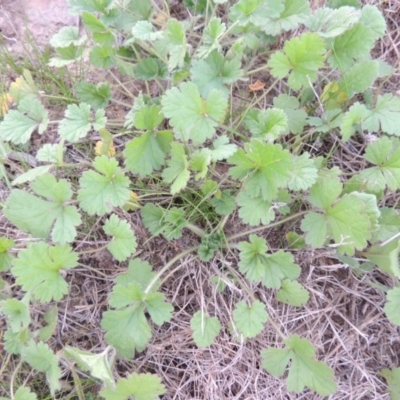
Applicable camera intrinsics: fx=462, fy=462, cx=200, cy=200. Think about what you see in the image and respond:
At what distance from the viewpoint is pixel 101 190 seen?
152cm

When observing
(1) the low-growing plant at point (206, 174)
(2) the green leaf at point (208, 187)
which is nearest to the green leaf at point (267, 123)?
(1) the low-growing plant at point (206, 174)

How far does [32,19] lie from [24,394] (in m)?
1.56

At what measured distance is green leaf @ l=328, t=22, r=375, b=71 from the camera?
1.64m

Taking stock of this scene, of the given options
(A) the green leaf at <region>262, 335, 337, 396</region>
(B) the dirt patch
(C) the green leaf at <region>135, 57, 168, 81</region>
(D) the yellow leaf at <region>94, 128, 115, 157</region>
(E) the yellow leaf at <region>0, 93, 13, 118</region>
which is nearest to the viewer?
(A) the green leaf at <region>262, 335, 337, 396</region>

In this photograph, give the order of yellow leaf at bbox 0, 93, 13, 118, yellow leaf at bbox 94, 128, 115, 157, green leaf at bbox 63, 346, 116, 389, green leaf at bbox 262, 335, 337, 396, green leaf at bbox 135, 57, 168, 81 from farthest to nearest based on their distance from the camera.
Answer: yellow leaf at bbox 0, 93, 13, 118 → green leaf at bbox 135, 57, 168, 81 → yellow leaf at bbox 94, 128, 115, 157 → green leaf at bbox 262, 335, 337, 396 → green leaf at bbox 63, 346, 116, 389

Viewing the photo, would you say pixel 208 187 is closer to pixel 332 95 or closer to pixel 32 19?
pixel 332 95

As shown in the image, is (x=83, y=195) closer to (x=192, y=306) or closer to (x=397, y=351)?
(x=192, y=306)

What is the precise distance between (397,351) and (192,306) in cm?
81

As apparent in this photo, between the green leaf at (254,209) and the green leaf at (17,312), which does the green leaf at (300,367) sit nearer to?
the green leaf at (254,209)

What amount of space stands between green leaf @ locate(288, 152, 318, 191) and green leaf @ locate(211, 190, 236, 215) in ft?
0.76

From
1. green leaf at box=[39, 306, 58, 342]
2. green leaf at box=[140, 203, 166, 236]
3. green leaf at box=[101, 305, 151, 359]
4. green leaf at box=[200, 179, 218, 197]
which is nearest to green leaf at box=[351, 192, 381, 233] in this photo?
green leaf at box=[200, 179, 218, 197]

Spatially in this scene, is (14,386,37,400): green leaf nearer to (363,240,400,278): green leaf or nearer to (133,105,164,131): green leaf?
(133,105,164,131): green leaf

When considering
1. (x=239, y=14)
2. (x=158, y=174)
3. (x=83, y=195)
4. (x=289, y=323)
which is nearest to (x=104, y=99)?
(x=158, y=174)

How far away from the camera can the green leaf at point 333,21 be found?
1.60 meters
